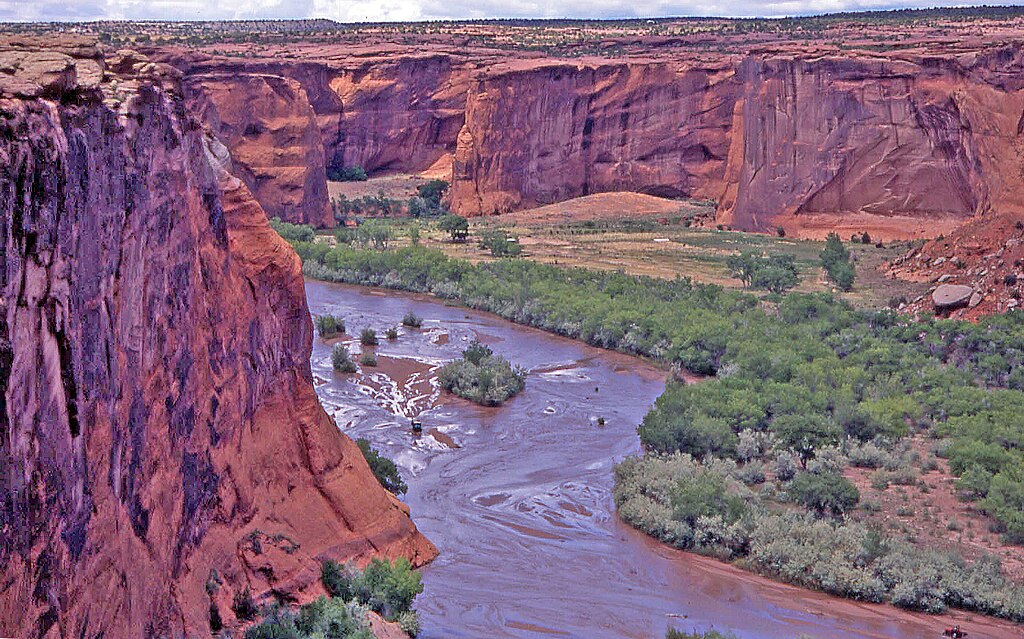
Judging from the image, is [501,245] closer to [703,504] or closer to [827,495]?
[827,495]

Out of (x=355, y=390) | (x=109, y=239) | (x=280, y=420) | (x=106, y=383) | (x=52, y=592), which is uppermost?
(x=109, y=239)

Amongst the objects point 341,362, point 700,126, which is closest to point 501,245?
point 700,126

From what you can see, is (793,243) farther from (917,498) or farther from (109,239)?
(109,239)

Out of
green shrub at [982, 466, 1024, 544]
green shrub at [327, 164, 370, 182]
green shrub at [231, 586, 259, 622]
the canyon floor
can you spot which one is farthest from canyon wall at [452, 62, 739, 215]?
green shrub at [231, 586, 259, 622]

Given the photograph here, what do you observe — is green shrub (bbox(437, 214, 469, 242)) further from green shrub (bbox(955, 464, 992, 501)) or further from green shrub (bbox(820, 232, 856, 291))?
green shrub (bbox(955, 464, 992, 501))

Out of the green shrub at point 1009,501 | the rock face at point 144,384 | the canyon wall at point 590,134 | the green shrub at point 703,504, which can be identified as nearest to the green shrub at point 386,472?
the rock face at point 144,384

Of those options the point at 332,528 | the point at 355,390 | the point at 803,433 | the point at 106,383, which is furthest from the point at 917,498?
the point at 106,383
